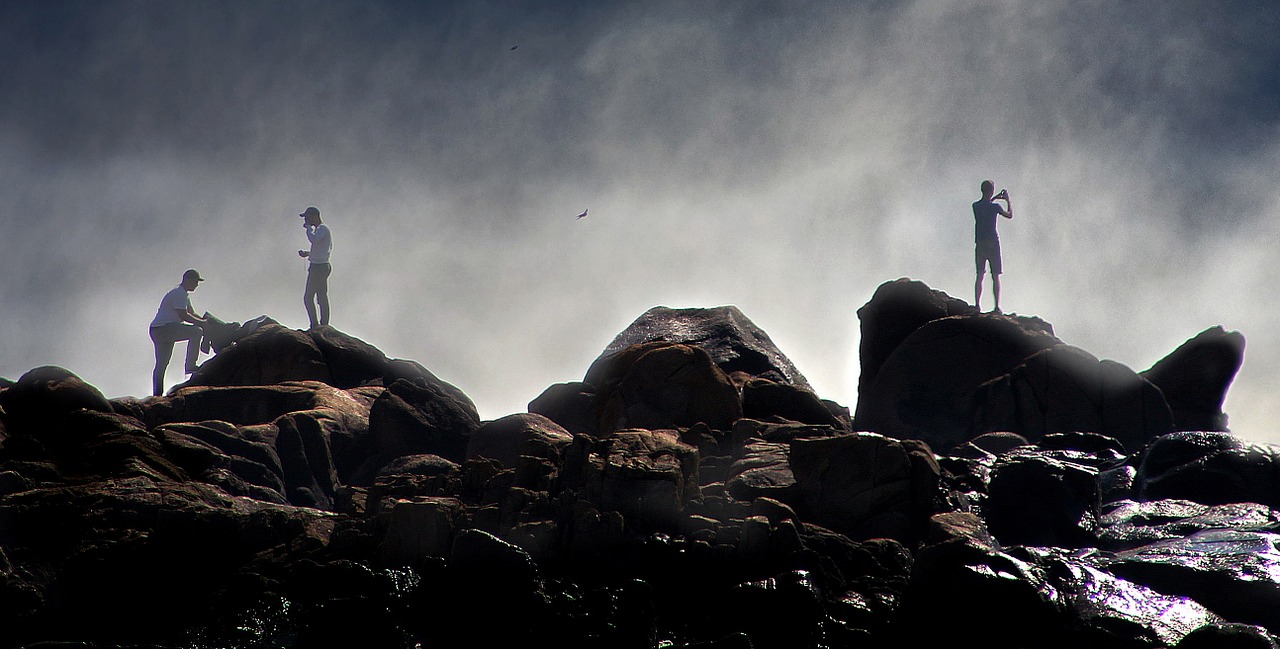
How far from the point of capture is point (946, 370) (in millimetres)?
32375

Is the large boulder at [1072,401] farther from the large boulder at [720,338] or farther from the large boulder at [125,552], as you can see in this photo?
the large boulder at [125,552]

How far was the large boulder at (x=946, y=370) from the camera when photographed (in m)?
31.8

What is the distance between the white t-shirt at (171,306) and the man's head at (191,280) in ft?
0.59

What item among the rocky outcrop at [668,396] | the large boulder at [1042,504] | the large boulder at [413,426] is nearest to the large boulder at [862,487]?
the large boulder at [1042,504]

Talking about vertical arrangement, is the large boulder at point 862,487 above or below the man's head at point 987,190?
below

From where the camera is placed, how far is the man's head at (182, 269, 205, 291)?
3009 centimetres

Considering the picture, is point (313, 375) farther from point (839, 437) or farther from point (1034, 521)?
point (1034, 521)

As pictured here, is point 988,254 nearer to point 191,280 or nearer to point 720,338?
point 720,338

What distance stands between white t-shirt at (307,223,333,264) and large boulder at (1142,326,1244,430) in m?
21.3

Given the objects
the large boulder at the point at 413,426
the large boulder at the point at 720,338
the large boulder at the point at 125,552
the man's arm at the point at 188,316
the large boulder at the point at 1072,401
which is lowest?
the large boulder at the point at 125,552

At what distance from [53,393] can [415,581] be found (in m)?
8.54

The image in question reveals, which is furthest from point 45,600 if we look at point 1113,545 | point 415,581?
point 1113,545

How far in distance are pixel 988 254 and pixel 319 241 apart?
16.8m

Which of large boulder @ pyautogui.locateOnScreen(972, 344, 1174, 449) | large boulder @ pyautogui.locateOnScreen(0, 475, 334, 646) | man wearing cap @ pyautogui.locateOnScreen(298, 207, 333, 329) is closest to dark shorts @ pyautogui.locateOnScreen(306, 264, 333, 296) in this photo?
man wearing cap @ pyautogui.locateOnScreen(298, 207, 333, 329)
